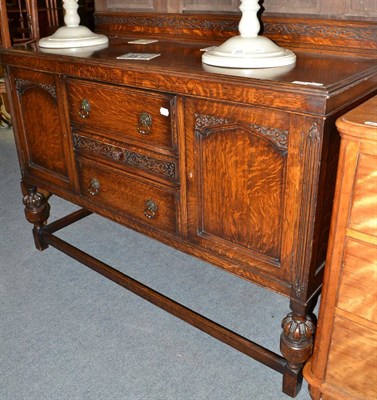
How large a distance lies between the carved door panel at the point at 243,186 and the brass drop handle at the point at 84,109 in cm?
56

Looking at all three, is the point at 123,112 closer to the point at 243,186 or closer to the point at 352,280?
the point at 243,186

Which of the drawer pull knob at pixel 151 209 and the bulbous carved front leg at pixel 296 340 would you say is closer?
the bulbous carved front leg at pixel 296 340

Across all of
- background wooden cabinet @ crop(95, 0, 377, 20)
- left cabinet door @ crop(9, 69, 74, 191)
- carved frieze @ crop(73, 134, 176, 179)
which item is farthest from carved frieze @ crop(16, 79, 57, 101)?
background wooden cabinet @ crop(95, 0, 377, 20)

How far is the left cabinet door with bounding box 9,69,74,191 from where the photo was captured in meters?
2.16

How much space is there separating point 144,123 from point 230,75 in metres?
0.44

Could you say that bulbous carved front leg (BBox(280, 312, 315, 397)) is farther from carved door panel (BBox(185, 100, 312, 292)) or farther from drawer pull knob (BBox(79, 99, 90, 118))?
drawer pull knob (BBox(79, 99, 90, 118))

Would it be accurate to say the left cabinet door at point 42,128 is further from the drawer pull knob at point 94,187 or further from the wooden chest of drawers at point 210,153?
the drawer pull knob at point 94,187

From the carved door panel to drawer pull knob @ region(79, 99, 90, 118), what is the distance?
22.0 inches

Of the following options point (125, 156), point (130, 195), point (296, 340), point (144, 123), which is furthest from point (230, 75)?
point (296, 340)

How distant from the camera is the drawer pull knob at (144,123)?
1.78m

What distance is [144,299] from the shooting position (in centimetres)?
237

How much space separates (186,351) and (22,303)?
35.4 inches

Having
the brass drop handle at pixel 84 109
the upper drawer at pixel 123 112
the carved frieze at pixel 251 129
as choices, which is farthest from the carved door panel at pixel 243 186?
the brass drop handle at pixel 84 109

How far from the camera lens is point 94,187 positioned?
219 centimetres
